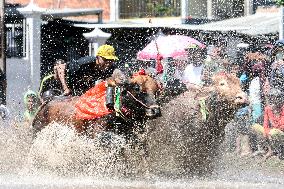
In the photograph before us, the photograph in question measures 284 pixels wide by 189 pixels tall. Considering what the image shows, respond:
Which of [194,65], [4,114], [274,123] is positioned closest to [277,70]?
[274,123]

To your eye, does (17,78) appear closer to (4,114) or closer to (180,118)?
(4,114)

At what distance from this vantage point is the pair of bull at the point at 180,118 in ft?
30.9

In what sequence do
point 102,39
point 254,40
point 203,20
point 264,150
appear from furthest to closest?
point 203,20, point 102,39, point 254,40, point 264,150

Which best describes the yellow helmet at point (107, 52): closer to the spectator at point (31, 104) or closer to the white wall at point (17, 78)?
the spectator at point (31, 104)

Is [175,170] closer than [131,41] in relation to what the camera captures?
Yes

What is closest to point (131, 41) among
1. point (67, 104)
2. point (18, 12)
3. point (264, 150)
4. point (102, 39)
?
point (102, 39)

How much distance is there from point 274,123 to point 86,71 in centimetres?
340

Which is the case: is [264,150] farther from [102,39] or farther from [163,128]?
[102,39]

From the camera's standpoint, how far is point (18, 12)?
19.5 m

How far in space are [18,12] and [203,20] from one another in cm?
799

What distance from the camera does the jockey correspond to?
10.4 meters

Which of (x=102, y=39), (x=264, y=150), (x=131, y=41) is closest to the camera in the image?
(x=264, y=150)

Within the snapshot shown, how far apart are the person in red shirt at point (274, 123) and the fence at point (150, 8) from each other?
51.7 feet

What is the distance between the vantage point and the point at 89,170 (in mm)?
9859
